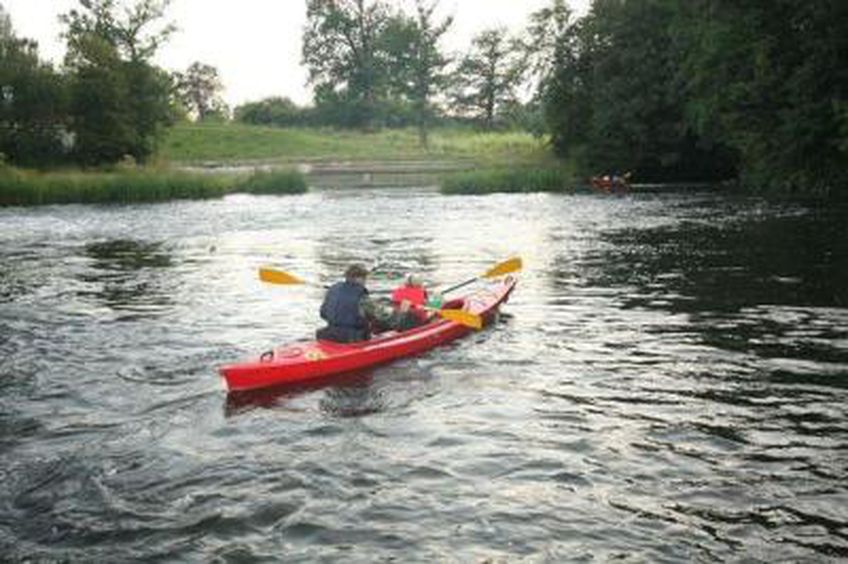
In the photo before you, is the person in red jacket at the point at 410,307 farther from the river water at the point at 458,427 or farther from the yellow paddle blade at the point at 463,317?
the river water at the point at 458,427

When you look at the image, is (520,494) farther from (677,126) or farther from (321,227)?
(677,126)

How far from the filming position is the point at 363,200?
140ft

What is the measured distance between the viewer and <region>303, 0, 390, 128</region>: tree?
285 ft

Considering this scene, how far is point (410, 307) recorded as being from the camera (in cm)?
1291

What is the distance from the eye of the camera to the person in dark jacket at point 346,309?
1160 cm

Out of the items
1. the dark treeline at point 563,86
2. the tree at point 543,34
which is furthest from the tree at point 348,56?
the tree at point 543,34

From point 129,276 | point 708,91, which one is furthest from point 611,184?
point 129,276

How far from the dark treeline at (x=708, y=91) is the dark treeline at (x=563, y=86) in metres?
0.06

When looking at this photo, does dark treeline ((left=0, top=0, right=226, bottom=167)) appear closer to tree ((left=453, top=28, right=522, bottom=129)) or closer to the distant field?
the distant field

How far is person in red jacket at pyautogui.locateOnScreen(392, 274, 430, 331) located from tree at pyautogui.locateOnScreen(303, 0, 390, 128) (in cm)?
7443

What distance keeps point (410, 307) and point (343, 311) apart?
150 centimetres

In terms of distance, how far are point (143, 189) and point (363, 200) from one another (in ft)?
31.4

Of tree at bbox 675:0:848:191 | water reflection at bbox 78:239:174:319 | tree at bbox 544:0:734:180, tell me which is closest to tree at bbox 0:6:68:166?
water reflection at bbox 78:239:174:319

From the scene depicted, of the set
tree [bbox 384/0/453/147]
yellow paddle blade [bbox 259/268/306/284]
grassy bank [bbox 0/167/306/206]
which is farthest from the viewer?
tree [bbox 384/0/453/147]
